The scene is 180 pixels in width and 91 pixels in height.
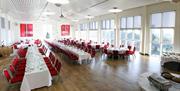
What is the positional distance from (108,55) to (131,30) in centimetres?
417

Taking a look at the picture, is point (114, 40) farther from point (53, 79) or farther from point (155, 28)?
point (53, 79)

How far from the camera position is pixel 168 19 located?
10.7 meters

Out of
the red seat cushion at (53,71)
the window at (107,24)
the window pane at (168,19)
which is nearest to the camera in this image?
the red seat cushion at (53,71)

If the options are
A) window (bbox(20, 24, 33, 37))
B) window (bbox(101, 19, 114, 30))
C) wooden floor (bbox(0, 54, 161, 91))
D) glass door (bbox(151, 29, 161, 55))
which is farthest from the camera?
window (bbox(20, 24, 33, 37))

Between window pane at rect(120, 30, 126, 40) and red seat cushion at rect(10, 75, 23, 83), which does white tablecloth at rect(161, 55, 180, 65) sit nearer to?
window pane at rect(120, 30, 126, 40)

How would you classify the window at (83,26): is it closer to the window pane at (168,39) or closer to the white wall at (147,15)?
the white wall at (147,15)

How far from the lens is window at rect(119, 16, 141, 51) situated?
1373cm

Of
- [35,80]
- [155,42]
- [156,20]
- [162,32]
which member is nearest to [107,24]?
[156,20]

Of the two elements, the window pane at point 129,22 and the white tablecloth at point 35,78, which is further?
the window pane at point 129,22

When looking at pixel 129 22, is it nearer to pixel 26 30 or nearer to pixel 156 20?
pixel 156 20

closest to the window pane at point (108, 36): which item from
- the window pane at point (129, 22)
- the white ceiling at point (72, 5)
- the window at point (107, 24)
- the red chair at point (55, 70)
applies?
the window at point (107, 24)

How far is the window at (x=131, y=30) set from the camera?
45.0 ft

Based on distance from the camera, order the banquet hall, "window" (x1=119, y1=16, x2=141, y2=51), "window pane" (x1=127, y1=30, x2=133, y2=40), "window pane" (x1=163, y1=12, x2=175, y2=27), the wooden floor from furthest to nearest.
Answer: "window pane" (x1=127, y1=30, x2=133, y2=40) → "window" (x1=119, y1=16, x2=141, y2=51) → "window pane" (x1=163, y1=12, x2=175, y2=27) → the wooden floor → the banquet hall

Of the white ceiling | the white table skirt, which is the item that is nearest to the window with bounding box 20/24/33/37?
the white ceiling
